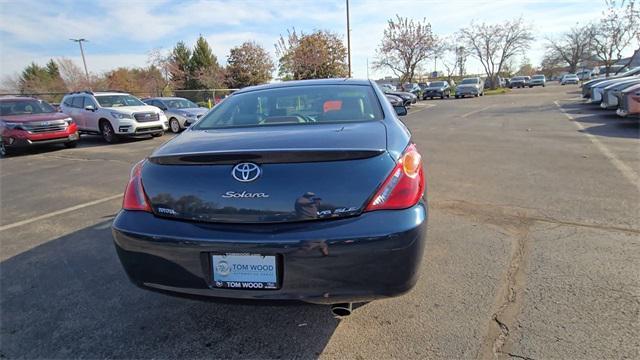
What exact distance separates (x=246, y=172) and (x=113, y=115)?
12.6 m

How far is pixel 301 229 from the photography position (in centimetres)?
195

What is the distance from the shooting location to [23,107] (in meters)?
11.9

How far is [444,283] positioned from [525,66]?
383 ft

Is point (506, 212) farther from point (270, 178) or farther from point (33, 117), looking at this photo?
point (33, 117)

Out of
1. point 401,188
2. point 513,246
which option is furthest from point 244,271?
point 513,246

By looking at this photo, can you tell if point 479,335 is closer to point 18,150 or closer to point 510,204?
point 510,204

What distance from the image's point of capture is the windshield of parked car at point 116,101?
44.3ft

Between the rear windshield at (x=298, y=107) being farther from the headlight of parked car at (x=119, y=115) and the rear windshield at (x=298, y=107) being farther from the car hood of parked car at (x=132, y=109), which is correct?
the car hood of parked car at (x=132, y=109)

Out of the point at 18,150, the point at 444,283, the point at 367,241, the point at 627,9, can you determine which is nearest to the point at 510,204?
the point at 444,283

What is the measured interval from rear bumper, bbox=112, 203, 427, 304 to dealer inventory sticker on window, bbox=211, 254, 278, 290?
30 mm

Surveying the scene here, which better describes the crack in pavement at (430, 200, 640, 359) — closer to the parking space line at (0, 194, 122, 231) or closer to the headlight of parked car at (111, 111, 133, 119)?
the parking space line at (0, 194, 122, 231)

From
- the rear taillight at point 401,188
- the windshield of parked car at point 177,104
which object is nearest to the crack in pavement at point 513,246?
the rear taillight at point 401,188

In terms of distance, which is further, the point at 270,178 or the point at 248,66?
the point at 248,66

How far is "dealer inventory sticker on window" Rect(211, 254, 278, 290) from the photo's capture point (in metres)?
1.96
